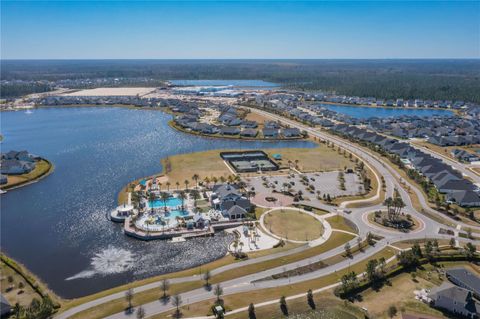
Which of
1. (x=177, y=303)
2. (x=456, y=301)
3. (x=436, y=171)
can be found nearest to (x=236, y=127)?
(x=436, y=171)

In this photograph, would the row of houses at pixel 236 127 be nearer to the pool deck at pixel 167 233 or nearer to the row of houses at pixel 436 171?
the row of houses at pixel 436 171

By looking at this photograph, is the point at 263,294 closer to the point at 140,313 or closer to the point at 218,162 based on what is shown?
the point at 140,313

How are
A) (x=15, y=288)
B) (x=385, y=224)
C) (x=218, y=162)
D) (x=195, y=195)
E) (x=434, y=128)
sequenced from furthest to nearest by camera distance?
(x=434, y=128) → (x=218, y=162) → (x=195, y=195) → (x=385, y=224) → (x=15, y=288)

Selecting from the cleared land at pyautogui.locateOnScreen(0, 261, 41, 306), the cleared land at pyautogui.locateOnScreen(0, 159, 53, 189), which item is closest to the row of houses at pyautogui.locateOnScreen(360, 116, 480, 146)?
the cleared land at pyautogui.locateOnScreen(0, 159, 53, 189)

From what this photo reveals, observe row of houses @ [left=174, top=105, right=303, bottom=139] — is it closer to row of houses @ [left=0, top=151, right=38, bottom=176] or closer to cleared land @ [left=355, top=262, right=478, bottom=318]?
row of houses @ [left=0, top=151, right=38, bottom=176]

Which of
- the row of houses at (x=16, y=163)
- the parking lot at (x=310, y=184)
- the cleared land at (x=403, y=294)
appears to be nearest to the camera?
the cleared land at (x=403, y=294)

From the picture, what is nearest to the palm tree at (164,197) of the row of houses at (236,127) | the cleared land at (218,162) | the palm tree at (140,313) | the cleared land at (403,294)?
the cleared land at (218,162)
